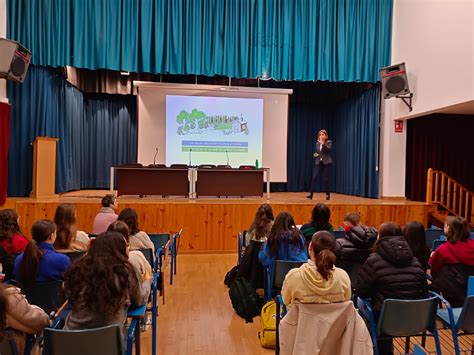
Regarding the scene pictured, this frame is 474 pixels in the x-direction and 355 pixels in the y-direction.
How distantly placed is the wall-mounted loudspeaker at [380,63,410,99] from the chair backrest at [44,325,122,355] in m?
7.32

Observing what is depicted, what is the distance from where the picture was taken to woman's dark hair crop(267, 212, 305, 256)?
134 inches

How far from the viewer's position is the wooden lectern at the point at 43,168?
714cm

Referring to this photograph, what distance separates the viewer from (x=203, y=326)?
3553mm

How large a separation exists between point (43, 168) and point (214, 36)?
13.6ft

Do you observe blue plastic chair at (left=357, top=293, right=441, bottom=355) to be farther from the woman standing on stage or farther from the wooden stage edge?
the woman standing on stage

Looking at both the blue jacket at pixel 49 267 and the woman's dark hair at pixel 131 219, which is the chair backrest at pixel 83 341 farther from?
the woman's dark hair at pixel 131 219

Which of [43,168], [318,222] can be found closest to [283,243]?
[318,222]

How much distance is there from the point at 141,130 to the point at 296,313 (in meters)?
7.51

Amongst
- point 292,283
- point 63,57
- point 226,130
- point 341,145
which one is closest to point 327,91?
point 341,145

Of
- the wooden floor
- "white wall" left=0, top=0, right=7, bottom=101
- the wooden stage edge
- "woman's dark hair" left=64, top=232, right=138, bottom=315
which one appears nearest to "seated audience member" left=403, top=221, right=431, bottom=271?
the wooden floor

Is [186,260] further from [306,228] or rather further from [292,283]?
[292,283]

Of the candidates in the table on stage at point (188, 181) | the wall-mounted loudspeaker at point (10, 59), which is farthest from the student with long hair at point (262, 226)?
the wall-mounted loudspeaker at point (10, 59)

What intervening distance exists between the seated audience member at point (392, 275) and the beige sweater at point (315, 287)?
354mm

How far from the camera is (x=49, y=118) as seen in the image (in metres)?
8.33
